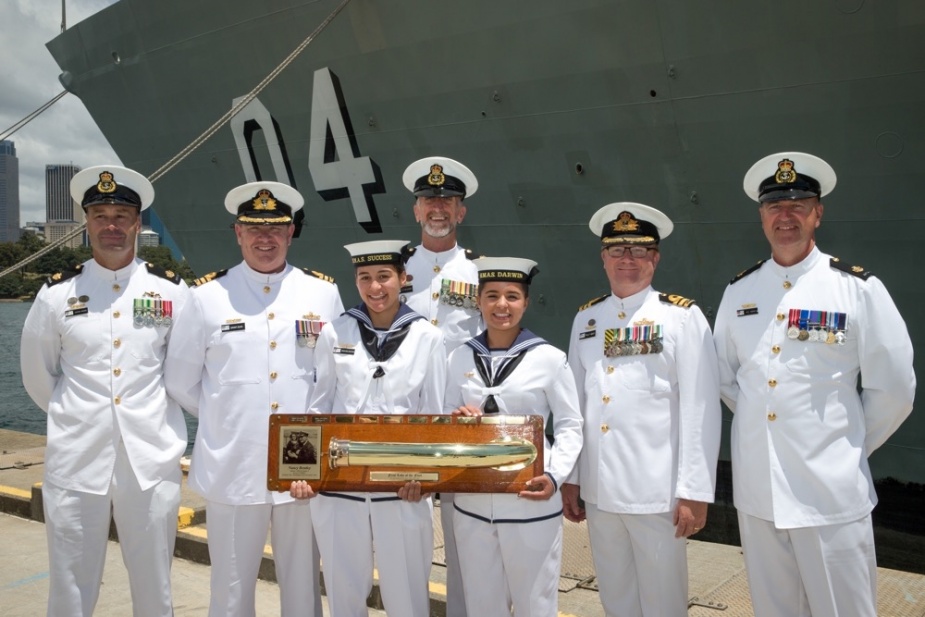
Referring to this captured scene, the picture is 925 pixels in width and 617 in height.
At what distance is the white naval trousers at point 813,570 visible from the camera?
2701mm

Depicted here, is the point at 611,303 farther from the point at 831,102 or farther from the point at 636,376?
the point at 831,102

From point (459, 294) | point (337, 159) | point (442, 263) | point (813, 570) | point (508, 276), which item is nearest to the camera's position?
point (813, 570)

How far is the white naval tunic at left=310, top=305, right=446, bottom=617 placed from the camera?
2.94 meters

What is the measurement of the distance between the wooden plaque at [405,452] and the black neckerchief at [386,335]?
266 millimetres

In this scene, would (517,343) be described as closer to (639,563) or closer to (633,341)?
(633,341)

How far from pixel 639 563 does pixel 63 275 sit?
7.50 feet

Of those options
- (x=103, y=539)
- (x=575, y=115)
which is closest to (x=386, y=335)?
(x=103, y=539)

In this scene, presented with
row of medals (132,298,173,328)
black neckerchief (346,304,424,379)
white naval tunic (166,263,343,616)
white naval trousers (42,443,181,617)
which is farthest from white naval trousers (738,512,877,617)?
row of medals (132,298,173,328)

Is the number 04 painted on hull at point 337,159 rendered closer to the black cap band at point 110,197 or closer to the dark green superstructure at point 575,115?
the dark green superstructure at point 575,115

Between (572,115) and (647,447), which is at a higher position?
(572,115)

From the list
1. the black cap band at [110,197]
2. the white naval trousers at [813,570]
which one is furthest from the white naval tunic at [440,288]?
the white naval trousers at [813,570]

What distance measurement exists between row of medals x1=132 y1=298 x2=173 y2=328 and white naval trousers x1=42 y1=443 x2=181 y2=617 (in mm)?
449

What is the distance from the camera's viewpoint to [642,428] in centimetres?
303

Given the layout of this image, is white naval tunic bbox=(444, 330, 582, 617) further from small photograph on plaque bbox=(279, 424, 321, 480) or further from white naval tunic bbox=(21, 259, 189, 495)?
white naval tunic bbox=(21, 259, 189, 495)
